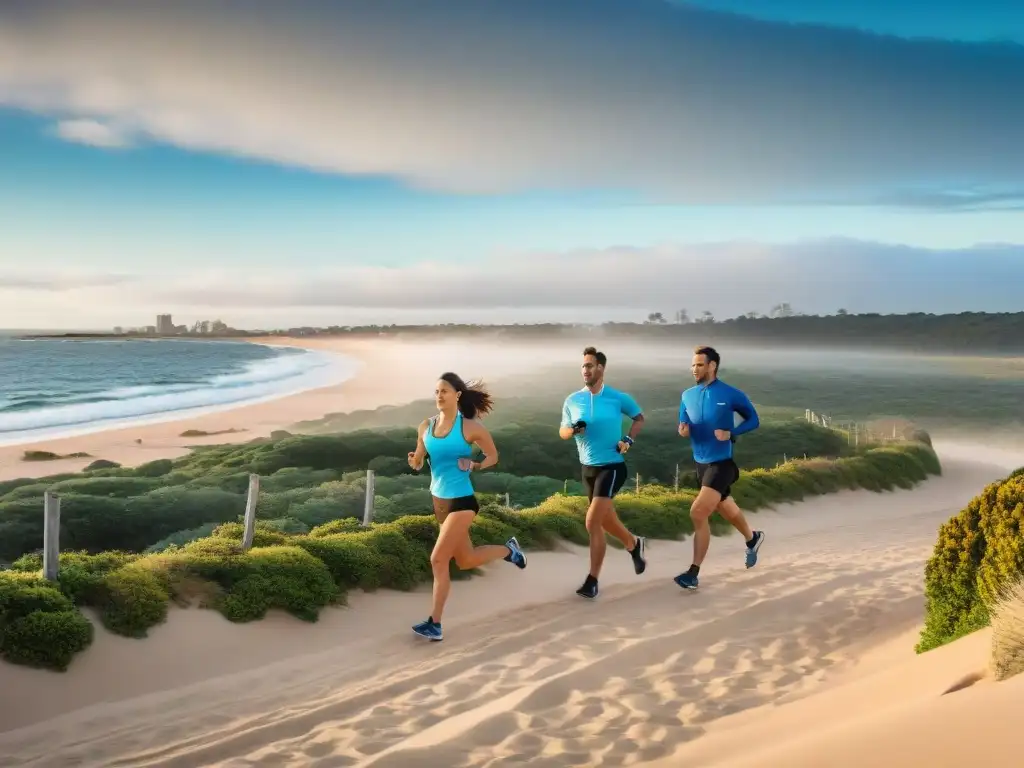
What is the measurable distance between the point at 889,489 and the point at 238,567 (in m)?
20.2

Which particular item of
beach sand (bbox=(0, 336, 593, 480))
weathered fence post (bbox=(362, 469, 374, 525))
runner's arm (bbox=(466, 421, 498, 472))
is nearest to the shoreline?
beach sand (bbox=(0, 336, 593, 480))

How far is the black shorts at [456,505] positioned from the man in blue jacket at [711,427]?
256cm

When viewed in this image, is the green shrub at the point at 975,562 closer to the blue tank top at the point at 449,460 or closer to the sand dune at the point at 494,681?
the sand dune at the point at 494,681

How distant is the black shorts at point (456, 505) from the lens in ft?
23.8

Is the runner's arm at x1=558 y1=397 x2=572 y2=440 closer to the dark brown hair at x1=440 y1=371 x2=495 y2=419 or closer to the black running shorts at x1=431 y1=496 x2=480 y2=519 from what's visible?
the dark brown hair at x1=440 y1=371 x2=495 y2=419

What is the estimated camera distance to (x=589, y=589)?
29.7ft

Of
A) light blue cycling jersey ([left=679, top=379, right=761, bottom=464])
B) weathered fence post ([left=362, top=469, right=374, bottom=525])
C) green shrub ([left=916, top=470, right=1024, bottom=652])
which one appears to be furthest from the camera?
weathered fence post ([left=362, top=469, right=374, bottom=525])

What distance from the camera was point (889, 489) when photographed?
938 inches

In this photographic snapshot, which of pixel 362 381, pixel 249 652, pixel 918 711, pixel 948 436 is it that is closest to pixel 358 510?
pixel 249 652

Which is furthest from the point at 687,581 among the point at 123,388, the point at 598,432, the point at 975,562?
the point at 123,388

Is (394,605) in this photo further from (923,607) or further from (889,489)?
(889,489)

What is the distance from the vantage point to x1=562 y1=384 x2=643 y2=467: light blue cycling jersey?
8.66 metres

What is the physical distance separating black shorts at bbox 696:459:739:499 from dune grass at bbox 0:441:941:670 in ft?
9.39

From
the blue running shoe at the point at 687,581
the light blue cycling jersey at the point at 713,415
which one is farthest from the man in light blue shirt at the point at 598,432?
the blue running shoe at the point at 687,581
